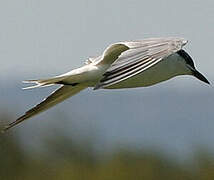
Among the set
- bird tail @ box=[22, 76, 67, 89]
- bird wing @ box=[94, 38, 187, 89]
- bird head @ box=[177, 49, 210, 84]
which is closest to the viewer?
bird wing @ box=[94, 38, 187, 89]

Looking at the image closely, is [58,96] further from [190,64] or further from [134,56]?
[134,56]

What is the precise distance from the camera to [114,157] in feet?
79.0

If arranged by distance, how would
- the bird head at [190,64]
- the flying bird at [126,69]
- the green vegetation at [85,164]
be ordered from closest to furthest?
1. the flying bird at [126,69]
2. the bird head at [190,64]
3. the green vegetation at [85,164]

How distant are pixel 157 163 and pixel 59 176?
2827 mm

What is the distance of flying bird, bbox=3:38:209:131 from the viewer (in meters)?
8.38

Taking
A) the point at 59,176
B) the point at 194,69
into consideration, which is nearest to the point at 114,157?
the point at 59,176

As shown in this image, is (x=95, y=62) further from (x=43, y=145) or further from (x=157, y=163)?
(x=43, y=145)

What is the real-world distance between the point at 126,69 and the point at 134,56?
0.34 m

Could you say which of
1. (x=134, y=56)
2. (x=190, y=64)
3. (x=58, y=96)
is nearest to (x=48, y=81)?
(x=58, y=96)

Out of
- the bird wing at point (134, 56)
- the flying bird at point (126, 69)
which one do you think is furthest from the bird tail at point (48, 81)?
the bird wing at point (134, 56)

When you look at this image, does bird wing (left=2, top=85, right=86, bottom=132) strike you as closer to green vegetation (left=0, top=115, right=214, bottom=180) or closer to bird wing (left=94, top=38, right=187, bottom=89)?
bird wing (left=94, top=38, right=187, bottom=89)

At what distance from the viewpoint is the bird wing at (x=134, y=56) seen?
824cm

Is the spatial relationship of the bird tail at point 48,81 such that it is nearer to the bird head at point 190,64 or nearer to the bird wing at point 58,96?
the bird wing at point 58,96

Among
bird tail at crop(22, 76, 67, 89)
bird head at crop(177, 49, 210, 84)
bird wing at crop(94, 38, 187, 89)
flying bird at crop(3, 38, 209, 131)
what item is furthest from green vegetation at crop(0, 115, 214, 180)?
bird wing at crop(94, 38, 187, 89)
